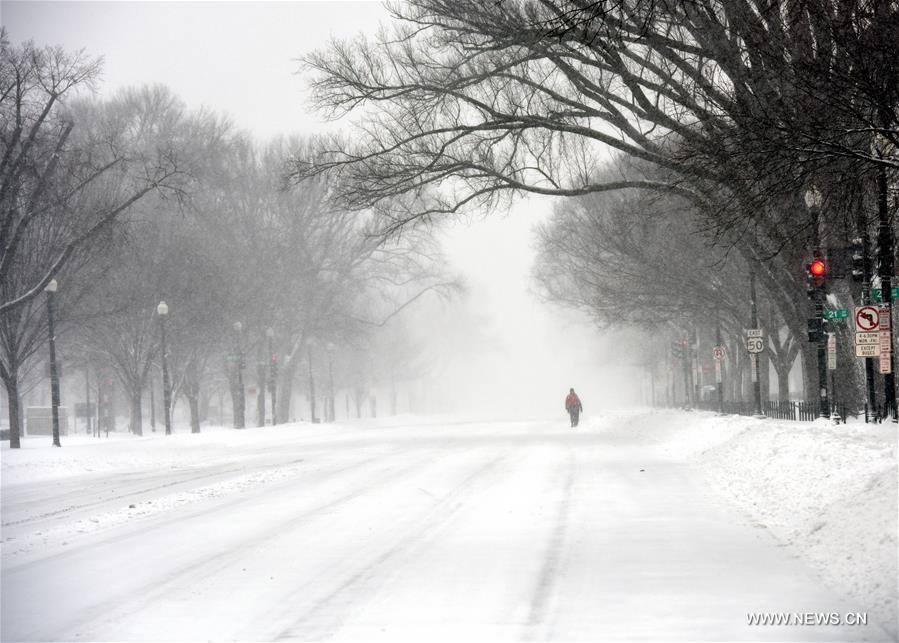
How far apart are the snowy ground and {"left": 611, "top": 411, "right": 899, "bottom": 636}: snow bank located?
36 mm

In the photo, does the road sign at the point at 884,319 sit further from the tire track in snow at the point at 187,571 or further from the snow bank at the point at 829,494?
the tire track in snow at the point at 187,571

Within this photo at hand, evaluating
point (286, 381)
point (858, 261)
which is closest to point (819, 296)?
point (858, 261)

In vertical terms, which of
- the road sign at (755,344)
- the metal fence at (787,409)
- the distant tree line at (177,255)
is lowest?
the metal fence at (787,409)

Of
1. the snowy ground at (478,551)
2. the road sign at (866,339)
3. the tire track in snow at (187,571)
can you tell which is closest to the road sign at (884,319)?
the road sign at (866,339)

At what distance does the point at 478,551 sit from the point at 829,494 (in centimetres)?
399

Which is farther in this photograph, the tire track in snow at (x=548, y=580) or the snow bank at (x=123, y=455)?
the snow bank at (x=123, y=455)

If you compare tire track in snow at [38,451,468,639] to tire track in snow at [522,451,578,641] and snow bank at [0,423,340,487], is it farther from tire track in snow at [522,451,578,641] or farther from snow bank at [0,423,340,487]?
snow bank at [0,423,340,487]

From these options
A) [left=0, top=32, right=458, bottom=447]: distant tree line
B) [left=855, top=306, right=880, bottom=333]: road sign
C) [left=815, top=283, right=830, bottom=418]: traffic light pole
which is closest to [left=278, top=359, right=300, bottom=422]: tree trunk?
[left=0, top=32, right=458, bottom=447]: distant tree line

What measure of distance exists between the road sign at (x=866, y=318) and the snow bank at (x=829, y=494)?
2127 millimetres

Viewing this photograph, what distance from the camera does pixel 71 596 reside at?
27.7ft

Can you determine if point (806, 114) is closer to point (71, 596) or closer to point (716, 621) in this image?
point (716, 621)

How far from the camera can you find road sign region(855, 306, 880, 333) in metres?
17.4

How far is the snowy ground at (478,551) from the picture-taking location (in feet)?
24.1

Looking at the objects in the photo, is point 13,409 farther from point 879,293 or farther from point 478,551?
point 879,293
